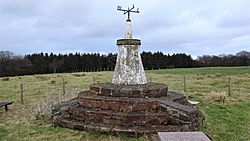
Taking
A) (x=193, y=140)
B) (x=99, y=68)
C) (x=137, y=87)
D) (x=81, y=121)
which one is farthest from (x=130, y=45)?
(x=99, y=68)

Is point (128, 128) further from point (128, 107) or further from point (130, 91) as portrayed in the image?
point (130, 91)

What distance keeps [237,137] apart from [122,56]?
451 cm

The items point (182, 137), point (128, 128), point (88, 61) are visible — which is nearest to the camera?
point (182, 137)

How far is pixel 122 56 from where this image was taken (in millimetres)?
10484

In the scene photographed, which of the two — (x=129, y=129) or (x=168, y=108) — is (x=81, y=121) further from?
(x=168, y=108)

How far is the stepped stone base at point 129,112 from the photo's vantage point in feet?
27.8

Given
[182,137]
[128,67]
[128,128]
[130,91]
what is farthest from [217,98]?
[182,137]

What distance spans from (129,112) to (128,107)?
18 centimetres

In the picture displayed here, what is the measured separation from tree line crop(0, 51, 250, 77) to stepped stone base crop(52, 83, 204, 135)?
43473 millimetres

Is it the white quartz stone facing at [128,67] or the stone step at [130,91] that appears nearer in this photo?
the stone step at [130,91]

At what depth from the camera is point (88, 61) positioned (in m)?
60.8

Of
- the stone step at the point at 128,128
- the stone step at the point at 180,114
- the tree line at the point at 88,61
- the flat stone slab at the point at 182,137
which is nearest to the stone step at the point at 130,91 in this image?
the stone step at the point at 180,114

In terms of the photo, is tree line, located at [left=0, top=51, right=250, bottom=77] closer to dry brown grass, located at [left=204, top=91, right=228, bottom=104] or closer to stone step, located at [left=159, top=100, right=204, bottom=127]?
dry brown grass, located at [left=204, top=91, right=228, bottom=104]

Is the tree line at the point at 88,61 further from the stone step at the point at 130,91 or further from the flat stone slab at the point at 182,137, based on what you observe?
the flat stone slab at the point at 182,137
